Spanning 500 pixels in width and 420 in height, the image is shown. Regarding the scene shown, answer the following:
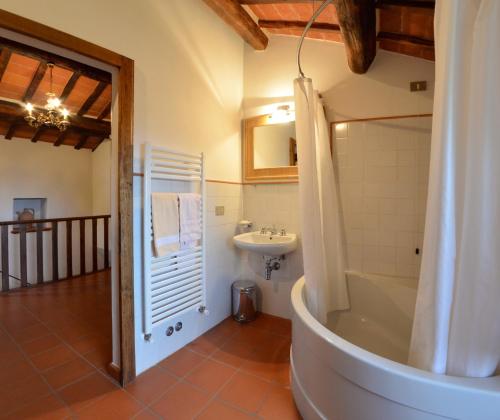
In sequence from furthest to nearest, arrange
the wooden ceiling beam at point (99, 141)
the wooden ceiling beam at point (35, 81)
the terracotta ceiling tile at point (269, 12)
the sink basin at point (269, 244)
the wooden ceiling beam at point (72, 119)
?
the wooden ceiling beam at point (99, 141) → the wooden ceiling beam at point (72, 119) → the wooden ceiling beam at point (35, 81) → the terracotta ceiling tile at point (269, 12) → the sink basin at point (269, 244)

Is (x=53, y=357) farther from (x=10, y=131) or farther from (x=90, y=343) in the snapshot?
(x=10, y=131)

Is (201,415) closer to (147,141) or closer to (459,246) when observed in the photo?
(459,246)

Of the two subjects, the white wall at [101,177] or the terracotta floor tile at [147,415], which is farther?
the white wall at [101,177]

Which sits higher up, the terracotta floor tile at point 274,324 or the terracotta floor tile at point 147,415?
the terracotta floor tile at point 274,324

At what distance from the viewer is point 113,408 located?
1.47m

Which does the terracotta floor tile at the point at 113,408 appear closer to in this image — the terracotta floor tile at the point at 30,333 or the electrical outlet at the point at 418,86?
the terracotta floor tile at the point at 30,333

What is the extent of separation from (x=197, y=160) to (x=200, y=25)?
1.16 meters

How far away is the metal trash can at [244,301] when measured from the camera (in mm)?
2484

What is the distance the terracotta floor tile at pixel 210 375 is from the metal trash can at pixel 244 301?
63cm

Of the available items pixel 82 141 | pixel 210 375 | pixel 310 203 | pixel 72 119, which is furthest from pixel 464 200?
pixel 82 141

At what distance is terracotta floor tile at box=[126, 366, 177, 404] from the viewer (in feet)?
5.12

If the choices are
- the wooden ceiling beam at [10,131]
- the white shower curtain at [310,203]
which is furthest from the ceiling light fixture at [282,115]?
the wooden ceiling beam at [10,131]

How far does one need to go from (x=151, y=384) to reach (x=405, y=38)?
9.65ft

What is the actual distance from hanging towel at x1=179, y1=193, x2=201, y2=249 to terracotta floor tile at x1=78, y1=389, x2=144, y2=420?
0.98 m
